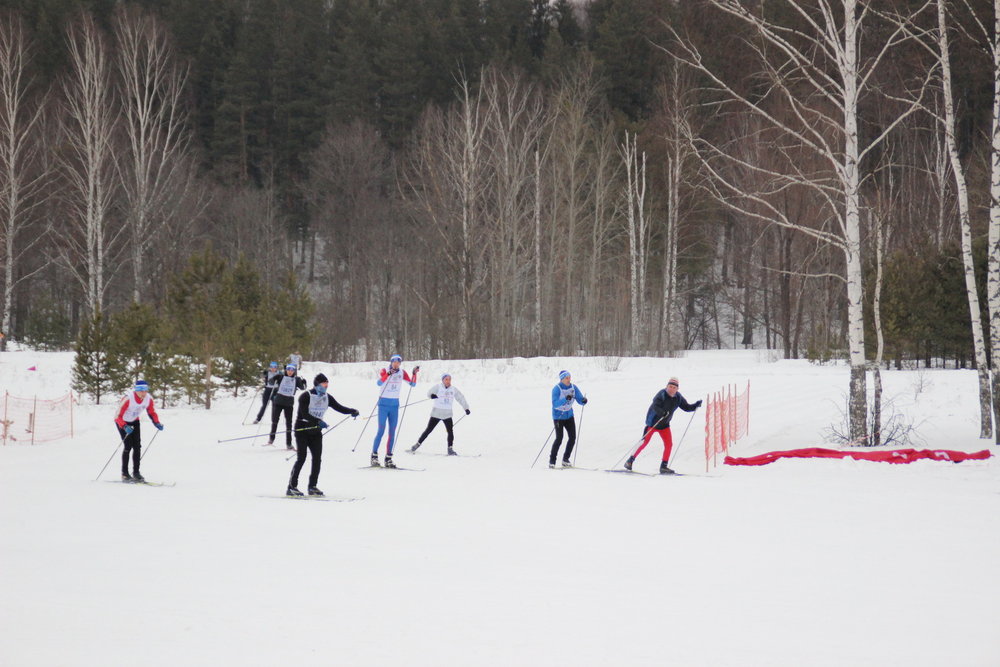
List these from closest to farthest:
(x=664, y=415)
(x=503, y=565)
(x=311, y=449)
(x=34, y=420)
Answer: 1. (x=503, y=565)
2. (x=311, y=449)
3. (x=664, y=415)
4. (x=34, y=420)

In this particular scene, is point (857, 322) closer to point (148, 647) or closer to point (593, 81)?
point (148, 647)

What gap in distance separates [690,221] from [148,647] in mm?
42596

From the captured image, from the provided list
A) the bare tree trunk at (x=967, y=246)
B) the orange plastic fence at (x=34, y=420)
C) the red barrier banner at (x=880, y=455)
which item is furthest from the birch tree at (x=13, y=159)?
the bare tree trunk at (x=967, y=246)

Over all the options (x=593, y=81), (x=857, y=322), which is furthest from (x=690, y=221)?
(x=857, y=322)

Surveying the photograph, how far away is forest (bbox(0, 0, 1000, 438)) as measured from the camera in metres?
27.4

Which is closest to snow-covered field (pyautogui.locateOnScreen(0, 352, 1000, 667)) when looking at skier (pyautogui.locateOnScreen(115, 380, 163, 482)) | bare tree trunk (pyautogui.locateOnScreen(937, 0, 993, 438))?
skier (pyautogui.locateOnScreen(115, 380, 163, 482))

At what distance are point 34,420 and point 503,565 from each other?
57.3 ft

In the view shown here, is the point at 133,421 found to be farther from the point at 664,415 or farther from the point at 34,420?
the point at 34,420

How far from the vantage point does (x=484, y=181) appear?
4422 cm

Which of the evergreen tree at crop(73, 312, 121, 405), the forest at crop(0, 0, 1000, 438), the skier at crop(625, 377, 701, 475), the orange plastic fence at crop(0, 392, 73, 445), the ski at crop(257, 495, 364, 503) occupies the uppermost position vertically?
the forest at crop(0, 0, 1000, 438)

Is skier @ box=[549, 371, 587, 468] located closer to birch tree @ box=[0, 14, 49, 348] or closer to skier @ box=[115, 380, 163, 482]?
skier @ box=[115, 380, 163, 482]

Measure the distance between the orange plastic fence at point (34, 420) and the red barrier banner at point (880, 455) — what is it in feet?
49.1

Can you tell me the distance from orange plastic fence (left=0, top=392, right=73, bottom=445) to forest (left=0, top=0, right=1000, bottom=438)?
2.37 m

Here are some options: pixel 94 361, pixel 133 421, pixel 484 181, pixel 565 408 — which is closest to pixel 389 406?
pixel 565 408
